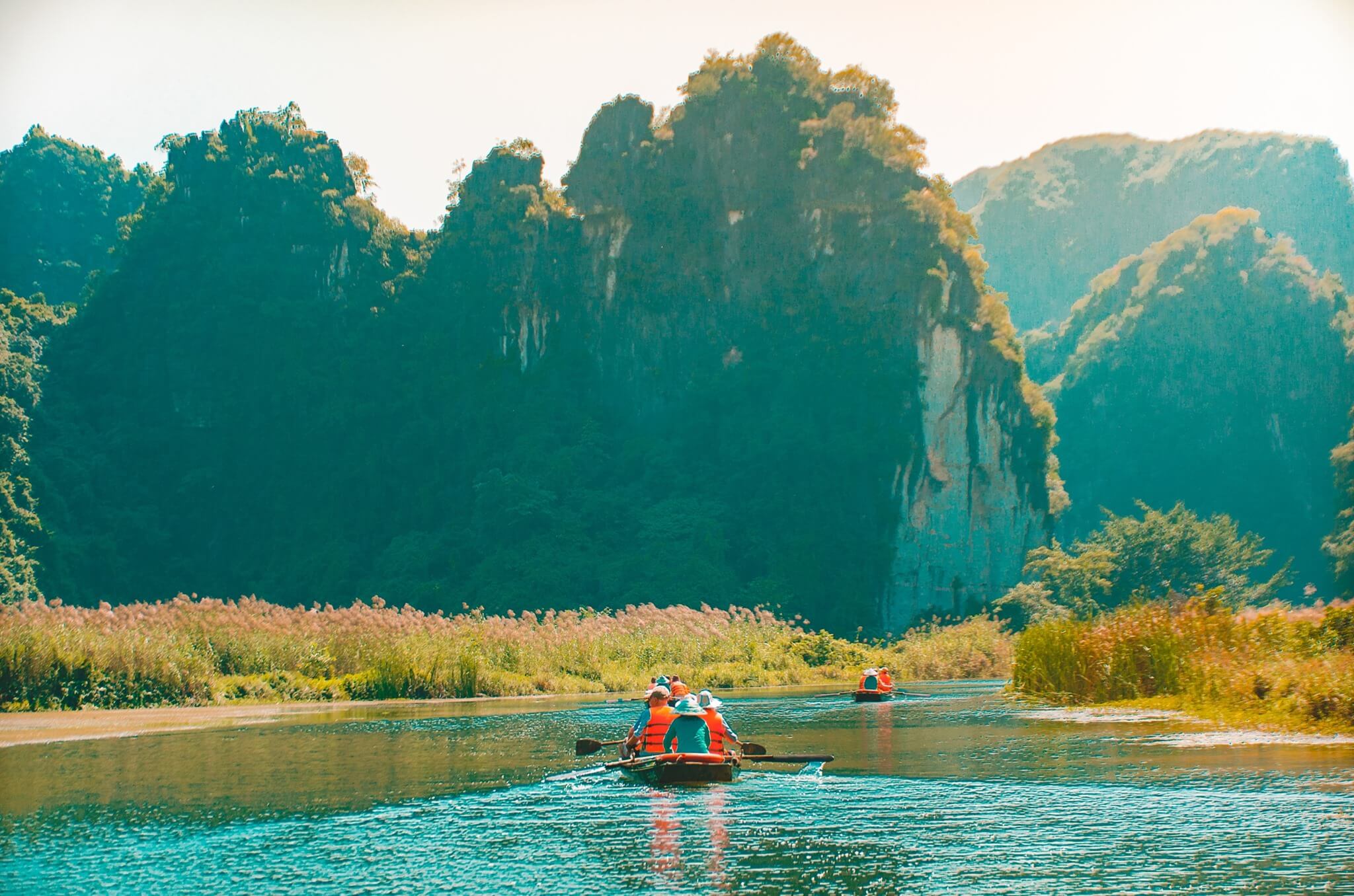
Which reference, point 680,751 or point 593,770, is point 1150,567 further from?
point 680,751

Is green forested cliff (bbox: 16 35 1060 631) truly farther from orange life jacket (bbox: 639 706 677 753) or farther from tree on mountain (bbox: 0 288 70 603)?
orange life jacket (bbox: 639 706 677 753)

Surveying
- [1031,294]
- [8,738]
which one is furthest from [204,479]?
[1031,294]

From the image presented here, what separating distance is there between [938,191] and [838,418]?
13.1 metres

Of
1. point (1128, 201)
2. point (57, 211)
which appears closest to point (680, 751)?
point (57, 211)

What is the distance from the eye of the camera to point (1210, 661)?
1920cm

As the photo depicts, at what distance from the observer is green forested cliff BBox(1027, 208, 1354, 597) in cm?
7556

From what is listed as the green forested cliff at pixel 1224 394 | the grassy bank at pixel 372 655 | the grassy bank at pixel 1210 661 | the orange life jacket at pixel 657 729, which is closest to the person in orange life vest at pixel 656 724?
the orange life jacket at pixel 657 729

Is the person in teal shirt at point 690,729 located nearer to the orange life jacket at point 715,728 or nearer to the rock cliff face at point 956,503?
the orange life jacket at point 715,728

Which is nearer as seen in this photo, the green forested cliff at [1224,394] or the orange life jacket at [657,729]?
the orange life jacket at [657,729]

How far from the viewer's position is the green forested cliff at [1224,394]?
75562 mm

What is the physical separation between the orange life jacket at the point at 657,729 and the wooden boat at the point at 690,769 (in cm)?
61

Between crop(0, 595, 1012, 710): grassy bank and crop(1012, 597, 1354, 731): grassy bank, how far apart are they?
1286 centimetres

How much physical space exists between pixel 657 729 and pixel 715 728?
0.66 metres

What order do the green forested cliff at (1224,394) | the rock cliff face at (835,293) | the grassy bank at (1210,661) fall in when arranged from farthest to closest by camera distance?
the green forested cliff at (1224,394) < the rock cliff face at (835,293) < the grassy bank at (1210,661)
